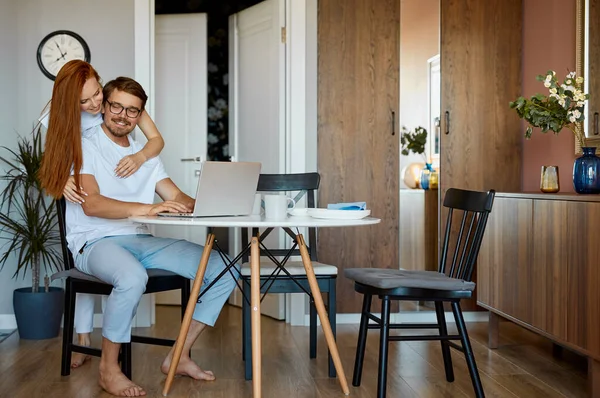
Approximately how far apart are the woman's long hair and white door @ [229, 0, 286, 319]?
1.62m

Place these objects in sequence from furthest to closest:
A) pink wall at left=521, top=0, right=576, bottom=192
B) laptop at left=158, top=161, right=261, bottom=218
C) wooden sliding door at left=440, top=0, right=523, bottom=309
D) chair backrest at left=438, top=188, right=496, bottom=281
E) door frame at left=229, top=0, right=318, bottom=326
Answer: wooden sliding door at left=440, top=0, right=523, bottom=309 < door frame at left=229, top=0, right=318, bottom=326 < pink wall at left=521, top=0, right=576, bottom=192 < chair backrest at left=438, top=188, right=496, bottom=281 < laptop at left=158, top=161, right=261, bottom=218

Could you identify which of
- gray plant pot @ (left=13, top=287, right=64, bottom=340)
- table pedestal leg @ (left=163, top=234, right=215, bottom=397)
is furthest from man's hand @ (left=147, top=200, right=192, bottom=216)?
gray plant pot @ (left=13, top=287, right=64, bottom=340)

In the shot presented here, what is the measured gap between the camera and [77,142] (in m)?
3.12

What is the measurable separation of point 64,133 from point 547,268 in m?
2.14

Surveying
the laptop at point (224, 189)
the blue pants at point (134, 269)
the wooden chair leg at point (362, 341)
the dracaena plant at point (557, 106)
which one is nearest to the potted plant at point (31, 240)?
the blue pants at point (134, 269)

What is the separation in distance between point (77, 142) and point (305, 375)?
139 cm

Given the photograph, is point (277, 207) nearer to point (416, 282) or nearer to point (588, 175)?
point (416, 282)

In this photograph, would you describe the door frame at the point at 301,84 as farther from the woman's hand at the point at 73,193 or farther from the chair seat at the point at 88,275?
the woman's hand at the point at 73,193

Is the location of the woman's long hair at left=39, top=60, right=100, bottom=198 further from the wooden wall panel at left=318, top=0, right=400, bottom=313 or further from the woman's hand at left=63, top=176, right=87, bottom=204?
the wooden wall panel at left=318, top=0, right=400, bottom=313

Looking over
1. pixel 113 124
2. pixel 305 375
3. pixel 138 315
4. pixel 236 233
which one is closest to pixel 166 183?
pixel 113 124

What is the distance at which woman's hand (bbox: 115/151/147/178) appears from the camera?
10.6 feet

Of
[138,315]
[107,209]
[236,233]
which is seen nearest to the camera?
[107,209]

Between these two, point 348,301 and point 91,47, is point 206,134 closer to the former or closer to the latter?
point 91,47

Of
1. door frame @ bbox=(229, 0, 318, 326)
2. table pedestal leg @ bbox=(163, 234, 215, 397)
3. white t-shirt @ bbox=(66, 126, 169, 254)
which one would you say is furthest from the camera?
door frame @ bbox=(229, 0, 318, 326)
